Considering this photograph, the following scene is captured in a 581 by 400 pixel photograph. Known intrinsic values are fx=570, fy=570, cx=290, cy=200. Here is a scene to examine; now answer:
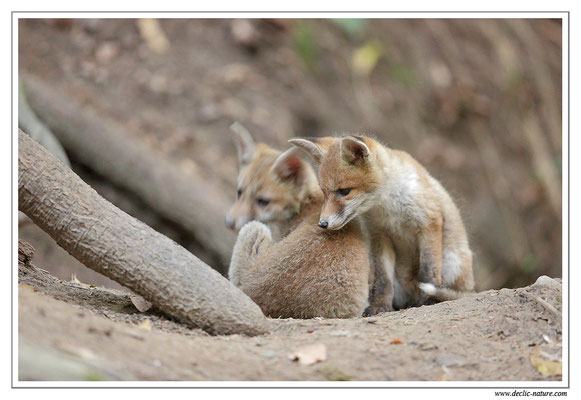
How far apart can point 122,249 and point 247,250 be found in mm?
1841

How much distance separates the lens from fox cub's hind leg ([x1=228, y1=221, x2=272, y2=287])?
5.97m

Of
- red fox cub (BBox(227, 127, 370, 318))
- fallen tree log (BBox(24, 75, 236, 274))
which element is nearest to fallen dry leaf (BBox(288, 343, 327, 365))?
red fox cub (BBox(227, 127, 370, 318))

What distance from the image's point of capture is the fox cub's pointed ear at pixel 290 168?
6.99 metres

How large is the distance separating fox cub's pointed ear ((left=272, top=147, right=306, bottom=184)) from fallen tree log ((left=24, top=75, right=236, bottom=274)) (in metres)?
3.86

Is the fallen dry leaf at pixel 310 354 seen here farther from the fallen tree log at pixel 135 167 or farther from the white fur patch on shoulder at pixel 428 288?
the fallen tree log at pixel 135 167

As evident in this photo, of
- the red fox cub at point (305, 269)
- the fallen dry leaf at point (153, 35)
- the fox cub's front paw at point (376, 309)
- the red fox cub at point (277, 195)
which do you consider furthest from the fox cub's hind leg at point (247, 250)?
the fallen dry leaf at point (153, 35)

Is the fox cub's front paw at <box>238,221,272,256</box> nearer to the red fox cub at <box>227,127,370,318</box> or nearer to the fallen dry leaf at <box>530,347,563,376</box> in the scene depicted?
the red fox cub at <box>227,127,370,318</box>

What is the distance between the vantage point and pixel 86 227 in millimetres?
4504

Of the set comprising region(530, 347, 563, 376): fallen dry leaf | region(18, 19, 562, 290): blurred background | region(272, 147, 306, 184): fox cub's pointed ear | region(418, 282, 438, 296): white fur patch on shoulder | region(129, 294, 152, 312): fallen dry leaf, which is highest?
region(18, 19, 562, 290): blurred background

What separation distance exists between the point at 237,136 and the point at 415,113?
291 inches

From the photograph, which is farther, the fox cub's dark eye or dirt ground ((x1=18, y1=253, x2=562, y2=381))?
the fox cub's dark eye

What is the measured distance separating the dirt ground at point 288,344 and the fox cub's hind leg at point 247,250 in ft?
3.20

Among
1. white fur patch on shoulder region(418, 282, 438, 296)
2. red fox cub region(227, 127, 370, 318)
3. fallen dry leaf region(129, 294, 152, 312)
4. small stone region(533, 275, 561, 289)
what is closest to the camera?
fallen dry leaf region(129, 294, 152, 312)
